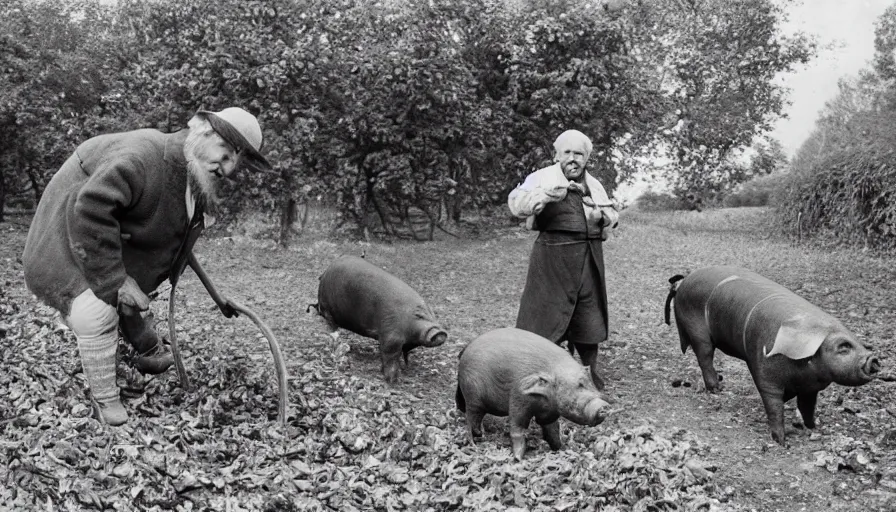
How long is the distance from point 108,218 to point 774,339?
4.07m

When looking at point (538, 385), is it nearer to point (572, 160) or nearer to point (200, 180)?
point (572, 160)

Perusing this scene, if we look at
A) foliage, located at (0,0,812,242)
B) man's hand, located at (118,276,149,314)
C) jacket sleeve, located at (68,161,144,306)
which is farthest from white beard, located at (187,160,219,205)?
foliage, located at (0,0,812,242)

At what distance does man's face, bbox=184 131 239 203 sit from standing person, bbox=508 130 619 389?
2270 millimetres

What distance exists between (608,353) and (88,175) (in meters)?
5.11

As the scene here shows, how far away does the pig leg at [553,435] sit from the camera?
16.0 feet

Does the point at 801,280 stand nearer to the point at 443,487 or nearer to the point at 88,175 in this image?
the point at 443,487

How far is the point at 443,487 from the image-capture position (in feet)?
13.9

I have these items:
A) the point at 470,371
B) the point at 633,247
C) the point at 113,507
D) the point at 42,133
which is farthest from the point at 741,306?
the point at 42,133

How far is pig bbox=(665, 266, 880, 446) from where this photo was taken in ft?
16.0

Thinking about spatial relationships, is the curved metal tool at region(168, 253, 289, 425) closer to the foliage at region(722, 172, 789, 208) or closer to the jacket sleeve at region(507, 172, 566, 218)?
the jacket sleeve at region(507, 172, 566, 218)

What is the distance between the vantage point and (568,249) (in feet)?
20.0

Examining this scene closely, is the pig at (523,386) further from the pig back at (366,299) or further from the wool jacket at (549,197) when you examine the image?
the pig back at (366,299)

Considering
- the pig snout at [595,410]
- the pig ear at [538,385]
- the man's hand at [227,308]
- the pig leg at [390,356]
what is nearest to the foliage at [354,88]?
the pig leg at [390,356]

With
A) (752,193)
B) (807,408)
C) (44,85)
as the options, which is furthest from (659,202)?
(807,408)
